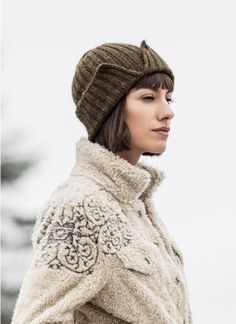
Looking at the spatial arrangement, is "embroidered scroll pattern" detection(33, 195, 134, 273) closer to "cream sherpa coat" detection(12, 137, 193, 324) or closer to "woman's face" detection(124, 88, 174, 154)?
"cream sherpa coat" detection(12, 137, 193, 324)

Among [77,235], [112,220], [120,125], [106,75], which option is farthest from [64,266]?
[106,75]

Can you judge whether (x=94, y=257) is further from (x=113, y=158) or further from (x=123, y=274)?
(x=113, y=158)

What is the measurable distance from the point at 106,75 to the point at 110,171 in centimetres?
31

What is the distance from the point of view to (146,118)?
4.18 m

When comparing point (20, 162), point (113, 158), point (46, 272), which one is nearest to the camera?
point (46, 272)

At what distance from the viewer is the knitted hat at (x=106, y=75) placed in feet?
13.9

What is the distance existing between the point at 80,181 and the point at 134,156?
22 centimetres

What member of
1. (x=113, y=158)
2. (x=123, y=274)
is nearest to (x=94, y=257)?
(x=123, y=274)

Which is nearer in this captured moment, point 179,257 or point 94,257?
point 94,257

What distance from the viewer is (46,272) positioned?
155 inches

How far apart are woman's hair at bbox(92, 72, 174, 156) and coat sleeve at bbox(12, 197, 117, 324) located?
26 centimetres

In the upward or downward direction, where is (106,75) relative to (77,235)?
upward

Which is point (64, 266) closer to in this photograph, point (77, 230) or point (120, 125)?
point (77, 230)

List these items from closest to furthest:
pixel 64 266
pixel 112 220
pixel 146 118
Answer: pixel 64 266
pixel 112 220
pixel 146 118
